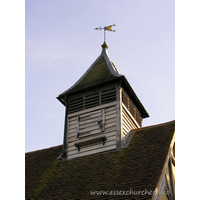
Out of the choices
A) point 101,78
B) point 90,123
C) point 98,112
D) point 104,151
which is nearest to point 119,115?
point 98,112

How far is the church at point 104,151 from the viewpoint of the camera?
9664mm

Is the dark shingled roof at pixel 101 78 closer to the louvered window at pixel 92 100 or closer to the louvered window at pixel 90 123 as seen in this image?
the louvered window at pixel 92 100

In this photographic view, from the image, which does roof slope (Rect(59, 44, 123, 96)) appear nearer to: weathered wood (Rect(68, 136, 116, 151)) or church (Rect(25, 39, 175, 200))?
church (Rect(25, 39, 175, 200))

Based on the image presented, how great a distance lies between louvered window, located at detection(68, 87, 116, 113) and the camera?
13.7 metres

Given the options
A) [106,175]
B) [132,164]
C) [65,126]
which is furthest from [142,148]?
[65,126]

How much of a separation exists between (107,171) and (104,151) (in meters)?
1.80

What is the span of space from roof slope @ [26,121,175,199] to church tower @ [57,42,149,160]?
0.54m

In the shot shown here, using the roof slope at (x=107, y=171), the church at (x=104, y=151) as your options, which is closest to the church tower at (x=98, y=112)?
the church at (x=104, y=151)

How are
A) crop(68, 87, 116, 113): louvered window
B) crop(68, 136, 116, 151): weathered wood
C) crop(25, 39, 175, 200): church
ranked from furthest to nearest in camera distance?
crop(68, 87, 116, 113): louvered window < crop(68, 136, 116, 151): weathered wood < crop(25, 39, 175, 200): church

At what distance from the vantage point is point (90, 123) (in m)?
13.4

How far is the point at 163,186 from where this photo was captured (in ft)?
32.1

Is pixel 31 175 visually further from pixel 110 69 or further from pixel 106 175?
pixel 110 69

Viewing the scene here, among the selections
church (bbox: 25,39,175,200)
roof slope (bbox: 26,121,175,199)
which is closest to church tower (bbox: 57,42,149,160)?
church (bbox: 25,39,175,200)

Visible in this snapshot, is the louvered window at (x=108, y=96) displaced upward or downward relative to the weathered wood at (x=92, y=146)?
upward
